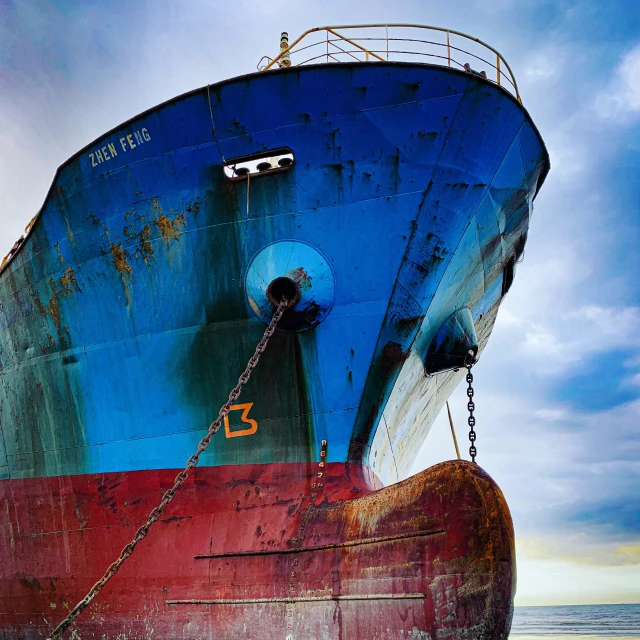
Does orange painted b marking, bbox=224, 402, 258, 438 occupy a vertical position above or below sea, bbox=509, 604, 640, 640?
above

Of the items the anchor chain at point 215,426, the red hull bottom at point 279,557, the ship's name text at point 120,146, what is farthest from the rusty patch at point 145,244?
the red hull bottom at point 279,557

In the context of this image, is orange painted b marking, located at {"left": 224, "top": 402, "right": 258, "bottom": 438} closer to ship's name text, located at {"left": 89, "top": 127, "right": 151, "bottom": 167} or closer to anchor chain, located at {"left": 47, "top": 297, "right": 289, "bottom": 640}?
anchor chain, located at {"left": 47, "top": 297, "right": 289, "bottom": 640}

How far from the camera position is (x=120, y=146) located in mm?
6262

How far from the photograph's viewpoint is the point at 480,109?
19.1 ft

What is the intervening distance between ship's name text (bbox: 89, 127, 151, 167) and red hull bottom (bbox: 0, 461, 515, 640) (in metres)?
3.14

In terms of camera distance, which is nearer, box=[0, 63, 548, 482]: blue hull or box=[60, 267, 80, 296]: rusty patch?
box=[0, 63, 548, 482]: blue hull

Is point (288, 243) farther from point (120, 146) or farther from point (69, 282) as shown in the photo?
point (69, 282)

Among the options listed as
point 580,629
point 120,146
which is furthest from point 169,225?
point 580,629

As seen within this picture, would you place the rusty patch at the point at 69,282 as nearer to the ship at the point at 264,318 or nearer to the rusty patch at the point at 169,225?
the ship at the point at 264,318

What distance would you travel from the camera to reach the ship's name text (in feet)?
20.1

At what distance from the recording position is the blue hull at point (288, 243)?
579 cm

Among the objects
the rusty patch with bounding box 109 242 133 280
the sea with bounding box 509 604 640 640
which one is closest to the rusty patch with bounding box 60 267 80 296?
the rusty patch with bounding box 109 242 133 280

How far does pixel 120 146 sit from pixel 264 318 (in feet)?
7.38

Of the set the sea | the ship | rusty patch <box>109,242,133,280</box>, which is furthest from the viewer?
the sea
